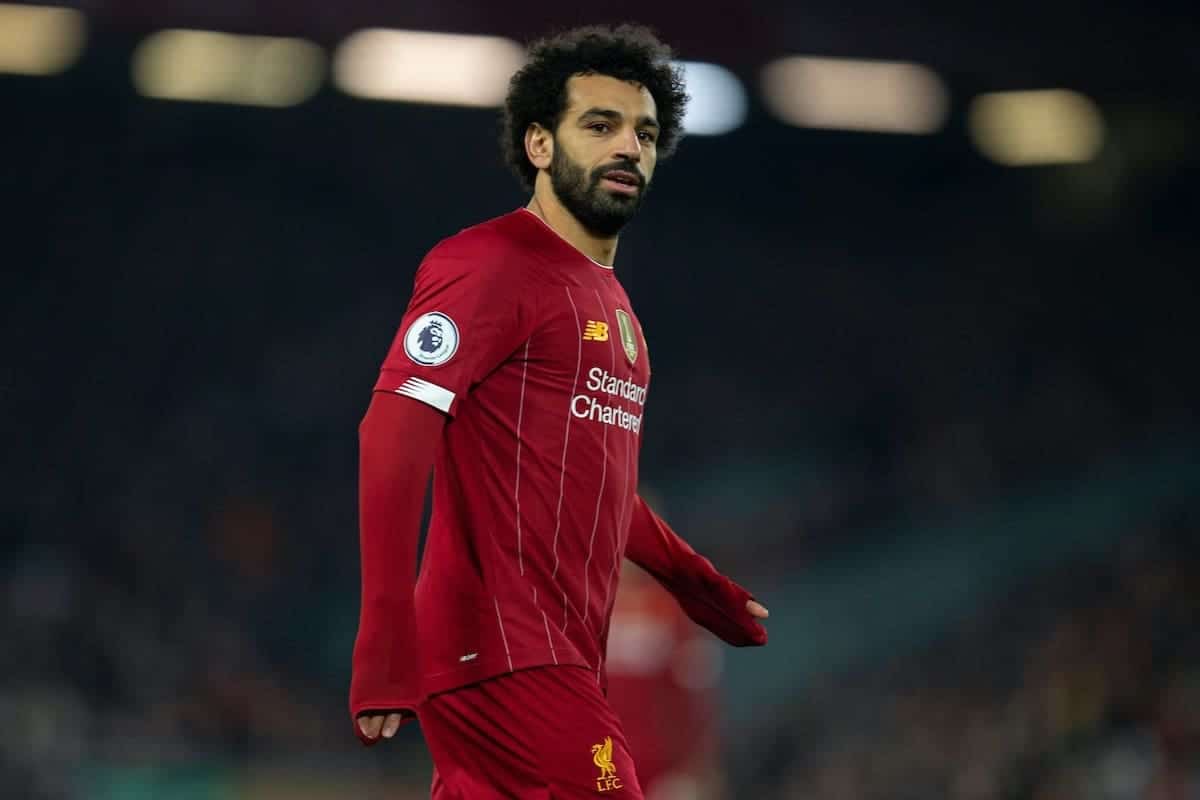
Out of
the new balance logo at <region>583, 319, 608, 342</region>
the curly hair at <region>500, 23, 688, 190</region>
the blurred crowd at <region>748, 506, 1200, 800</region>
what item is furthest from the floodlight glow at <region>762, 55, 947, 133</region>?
the new balance logo at <region>583, 319, 608, 342</region>

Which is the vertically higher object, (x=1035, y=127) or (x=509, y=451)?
(x=1035, y=127)

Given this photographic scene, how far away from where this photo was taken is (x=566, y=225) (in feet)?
10.1

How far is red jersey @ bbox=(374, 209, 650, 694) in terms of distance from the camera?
2.77m

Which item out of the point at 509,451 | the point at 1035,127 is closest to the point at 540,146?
the point at 509,451

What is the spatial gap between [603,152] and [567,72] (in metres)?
0.21

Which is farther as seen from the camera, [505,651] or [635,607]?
[635,607]

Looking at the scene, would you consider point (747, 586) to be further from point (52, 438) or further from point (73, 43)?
point (73, 43)

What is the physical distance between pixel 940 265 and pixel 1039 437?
5.93 ft

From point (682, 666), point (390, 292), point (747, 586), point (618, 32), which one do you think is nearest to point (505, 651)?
point (618, 32)

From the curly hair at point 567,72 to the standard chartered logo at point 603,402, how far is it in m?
0.52

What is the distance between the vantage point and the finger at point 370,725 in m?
2.54

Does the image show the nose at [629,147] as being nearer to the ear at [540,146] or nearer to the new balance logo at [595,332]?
the ear at [540,146]

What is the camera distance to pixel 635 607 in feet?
23.4

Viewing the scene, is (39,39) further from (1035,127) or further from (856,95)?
(1035,127)
